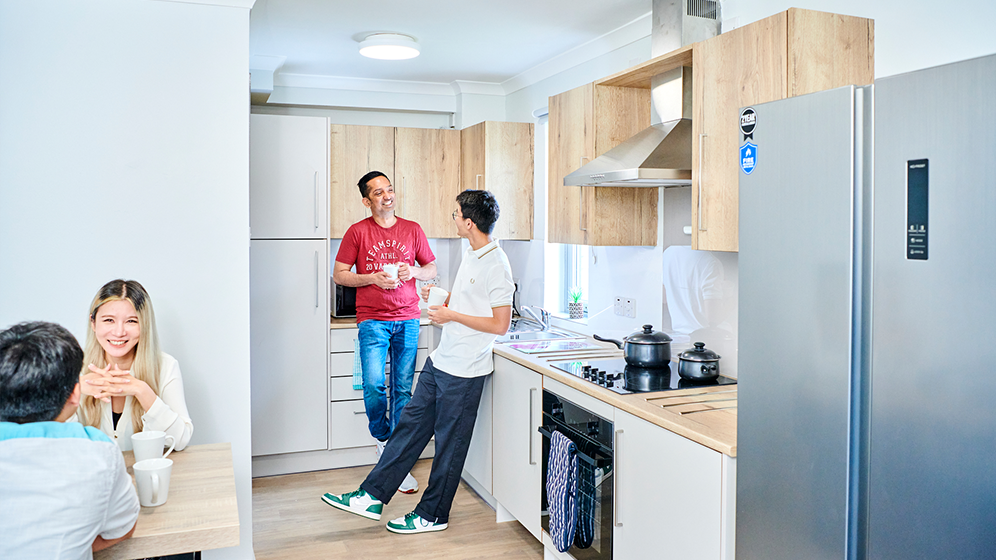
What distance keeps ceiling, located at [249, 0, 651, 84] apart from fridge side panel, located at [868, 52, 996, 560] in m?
2.04

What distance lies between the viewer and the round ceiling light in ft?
12.4

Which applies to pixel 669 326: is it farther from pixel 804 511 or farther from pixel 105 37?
pixel 105 37

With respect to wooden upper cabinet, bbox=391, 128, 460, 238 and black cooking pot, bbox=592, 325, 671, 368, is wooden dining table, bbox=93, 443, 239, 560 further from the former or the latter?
wooden upper cabinet, bbox=391, 128, 460, 238

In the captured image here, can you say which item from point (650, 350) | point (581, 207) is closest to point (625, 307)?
point (581, 207)

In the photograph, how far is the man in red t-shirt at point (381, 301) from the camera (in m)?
3.91

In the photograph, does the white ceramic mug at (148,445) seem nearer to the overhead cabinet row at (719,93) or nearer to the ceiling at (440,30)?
the overhead cabinet row at (719,93)

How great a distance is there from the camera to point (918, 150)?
1288mm

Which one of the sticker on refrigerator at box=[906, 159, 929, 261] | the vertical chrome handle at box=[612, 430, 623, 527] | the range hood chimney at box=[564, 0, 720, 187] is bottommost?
the vertical chrome handle at box=[612, 430, 623, 527]

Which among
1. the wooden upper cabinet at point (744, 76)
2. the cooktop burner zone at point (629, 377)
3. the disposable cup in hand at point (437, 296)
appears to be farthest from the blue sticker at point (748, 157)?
the disposable cup in hand at point (437, 296)

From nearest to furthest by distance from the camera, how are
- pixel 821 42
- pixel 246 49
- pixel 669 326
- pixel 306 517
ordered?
pixel 821 42, pixel 246 49, pixel 669 326, pixel 306 517

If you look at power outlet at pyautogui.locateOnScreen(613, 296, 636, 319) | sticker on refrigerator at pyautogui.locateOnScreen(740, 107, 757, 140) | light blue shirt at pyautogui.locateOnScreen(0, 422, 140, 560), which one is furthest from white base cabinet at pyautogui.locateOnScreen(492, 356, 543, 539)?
light blue shirt at pyautogui.locateOnScreen(0, 422, 140, 560)

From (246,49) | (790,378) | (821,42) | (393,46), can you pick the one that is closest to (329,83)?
(393,46)

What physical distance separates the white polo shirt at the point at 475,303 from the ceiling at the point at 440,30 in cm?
112

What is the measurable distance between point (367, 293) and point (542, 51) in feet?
5.50
